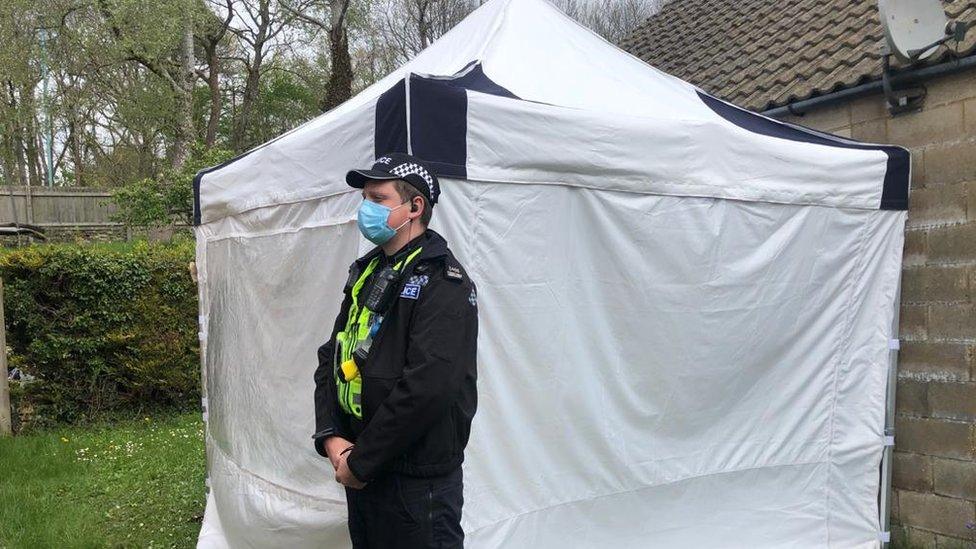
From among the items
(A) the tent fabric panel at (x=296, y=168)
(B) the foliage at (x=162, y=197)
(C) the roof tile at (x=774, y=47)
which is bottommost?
(A) the tent fabric panel at (x=296, y=168)

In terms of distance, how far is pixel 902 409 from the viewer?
15.1 feet

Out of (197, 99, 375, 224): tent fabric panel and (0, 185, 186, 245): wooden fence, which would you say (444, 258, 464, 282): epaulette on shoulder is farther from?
(0, 185, 186, 245): wooden fence

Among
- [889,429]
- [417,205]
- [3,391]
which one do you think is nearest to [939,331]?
[889,429]

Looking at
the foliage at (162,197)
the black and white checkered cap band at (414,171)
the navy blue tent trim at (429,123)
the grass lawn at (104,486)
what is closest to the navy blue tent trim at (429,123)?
the navy blue tent trim at (429,123)

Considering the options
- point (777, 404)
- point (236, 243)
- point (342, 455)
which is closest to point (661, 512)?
point (777, 404)

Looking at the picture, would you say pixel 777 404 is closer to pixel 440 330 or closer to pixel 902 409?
pixel 902 409

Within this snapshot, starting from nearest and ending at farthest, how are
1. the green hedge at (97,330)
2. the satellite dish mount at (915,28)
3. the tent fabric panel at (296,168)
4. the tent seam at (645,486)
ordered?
the tent seam at (645,486)
the tent fabric panel at (296,168)
the satellite dish mount at (915,28)
the green hedge at (97,330)

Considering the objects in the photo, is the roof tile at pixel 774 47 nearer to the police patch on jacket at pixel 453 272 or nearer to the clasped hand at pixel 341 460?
the police patch on jacket at pixel 453 272

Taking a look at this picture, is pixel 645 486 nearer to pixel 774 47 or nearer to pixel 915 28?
pixel 915 28

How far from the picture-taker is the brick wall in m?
4.33

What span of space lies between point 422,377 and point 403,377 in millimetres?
61

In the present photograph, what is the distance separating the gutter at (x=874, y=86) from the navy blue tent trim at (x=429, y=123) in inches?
117

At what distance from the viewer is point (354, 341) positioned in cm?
249

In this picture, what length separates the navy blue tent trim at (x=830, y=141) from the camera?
4070 mm
